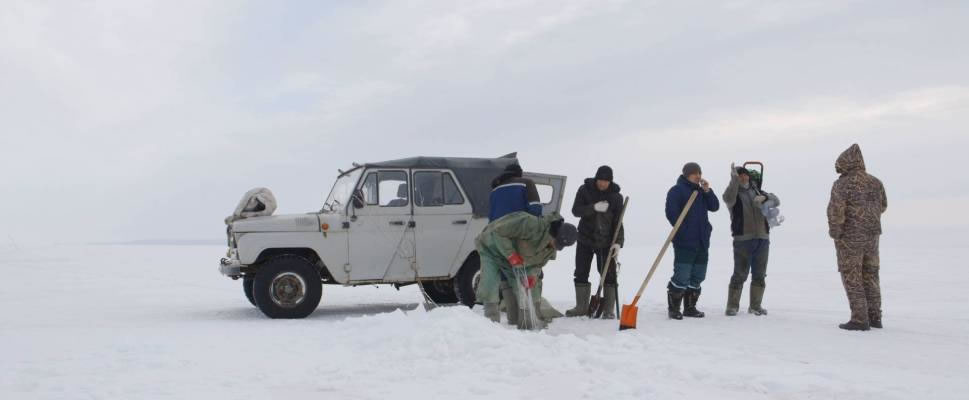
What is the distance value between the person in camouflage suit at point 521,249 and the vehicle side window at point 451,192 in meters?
2.34

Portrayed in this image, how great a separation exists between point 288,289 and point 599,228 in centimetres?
381

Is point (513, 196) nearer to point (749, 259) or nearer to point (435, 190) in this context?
point (435, 190)

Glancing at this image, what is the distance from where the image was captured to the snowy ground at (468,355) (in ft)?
17.2

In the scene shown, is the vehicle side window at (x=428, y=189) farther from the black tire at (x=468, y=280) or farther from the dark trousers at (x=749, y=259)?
the dark trousers at (x=749, y=259)

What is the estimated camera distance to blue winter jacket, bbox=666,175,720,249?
889cm

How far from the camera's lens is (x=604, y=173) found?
918 cm

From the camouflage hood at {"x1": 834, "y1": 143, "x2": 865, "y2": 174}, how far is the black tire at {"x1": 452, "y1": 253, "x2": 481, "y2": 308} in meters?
4.49

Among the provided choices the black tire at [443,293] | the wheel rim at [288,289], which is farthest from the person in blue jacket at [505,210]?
the black tire at [443,293]

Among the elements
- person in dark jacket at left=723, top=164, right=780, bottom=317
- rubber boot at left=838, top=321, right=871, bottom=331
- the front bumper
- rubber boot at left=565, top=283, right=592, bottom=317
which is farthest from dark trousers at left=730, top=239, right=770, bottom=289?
the front bumper

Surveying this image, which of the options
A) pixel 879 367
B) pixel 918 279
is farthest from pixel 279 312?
pixel 918 279

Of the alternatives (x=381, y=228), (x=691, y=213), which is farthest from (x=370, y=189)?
(x=691, y=213)

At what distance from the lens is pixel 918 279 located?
50.1 ft

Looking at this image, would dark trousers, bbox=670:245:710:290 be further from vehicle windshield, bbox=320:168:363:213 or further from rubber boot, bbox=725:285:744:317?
vehicle windshield, bbox=320:168:363:213

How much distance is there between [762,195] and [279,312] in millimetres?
5907
